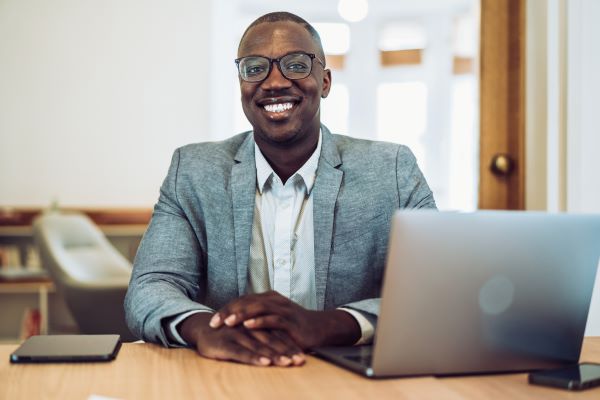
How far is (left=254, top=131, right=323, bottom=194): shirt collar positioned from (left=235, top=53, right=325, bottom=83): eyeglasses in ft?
0.59

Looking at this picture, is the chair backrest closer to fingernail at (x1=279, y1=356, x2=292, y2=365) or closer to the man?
the man

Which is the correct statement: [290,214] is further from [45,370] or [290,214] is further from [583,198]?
[583,198]

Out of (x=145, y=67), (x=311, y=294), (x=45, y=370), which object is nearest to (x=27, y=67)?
(x=145, y=67)

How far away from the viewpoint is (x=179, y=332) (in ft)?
4.10

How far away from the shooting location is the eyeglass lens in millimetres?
1711

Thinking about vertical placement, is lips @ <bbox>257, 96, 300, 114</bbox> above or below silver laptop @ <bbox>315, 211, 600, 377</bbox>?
above

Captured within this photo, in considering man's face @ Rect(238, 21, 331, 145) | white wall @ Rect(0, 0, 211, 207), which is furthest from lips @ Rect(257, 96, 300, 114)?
white wall @ Rect(0, 0, 211, 207)

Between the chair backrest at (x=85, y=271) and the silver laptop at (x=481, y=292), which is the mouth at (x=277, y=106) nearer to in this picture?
the silver laptop at (x=481, y=292)

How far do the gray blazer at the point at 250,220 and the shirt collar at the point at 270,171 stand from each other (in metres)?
0.03

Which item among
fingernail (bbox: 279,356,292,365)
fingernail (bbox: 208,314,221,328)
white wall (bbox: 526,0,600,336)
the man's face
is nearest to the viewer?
fingernail (bbox: 279,356,292,365)

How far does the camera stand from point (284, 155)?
1.76 meters

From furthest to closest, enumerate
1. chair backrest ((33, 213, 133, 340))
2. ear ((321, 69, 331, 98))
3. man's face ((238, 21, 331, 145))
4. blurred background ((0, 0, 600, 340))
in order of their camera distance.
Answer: blurred background ((0, 0, 600, 340)), chair backrest ((33, 213, 133, 340)), ear ((321, 69, 331, 98)), man's face ((238, 21, 331, 145))

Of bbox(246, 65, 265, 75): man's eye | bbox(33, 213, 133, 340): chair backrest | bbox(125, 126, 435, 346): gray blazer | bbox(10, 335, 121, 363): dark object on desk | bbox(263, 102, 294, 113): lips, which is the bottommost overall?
bbox(33, 213, 133, 340): chair backrest

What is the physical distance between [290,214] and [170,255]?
0.31 metres
